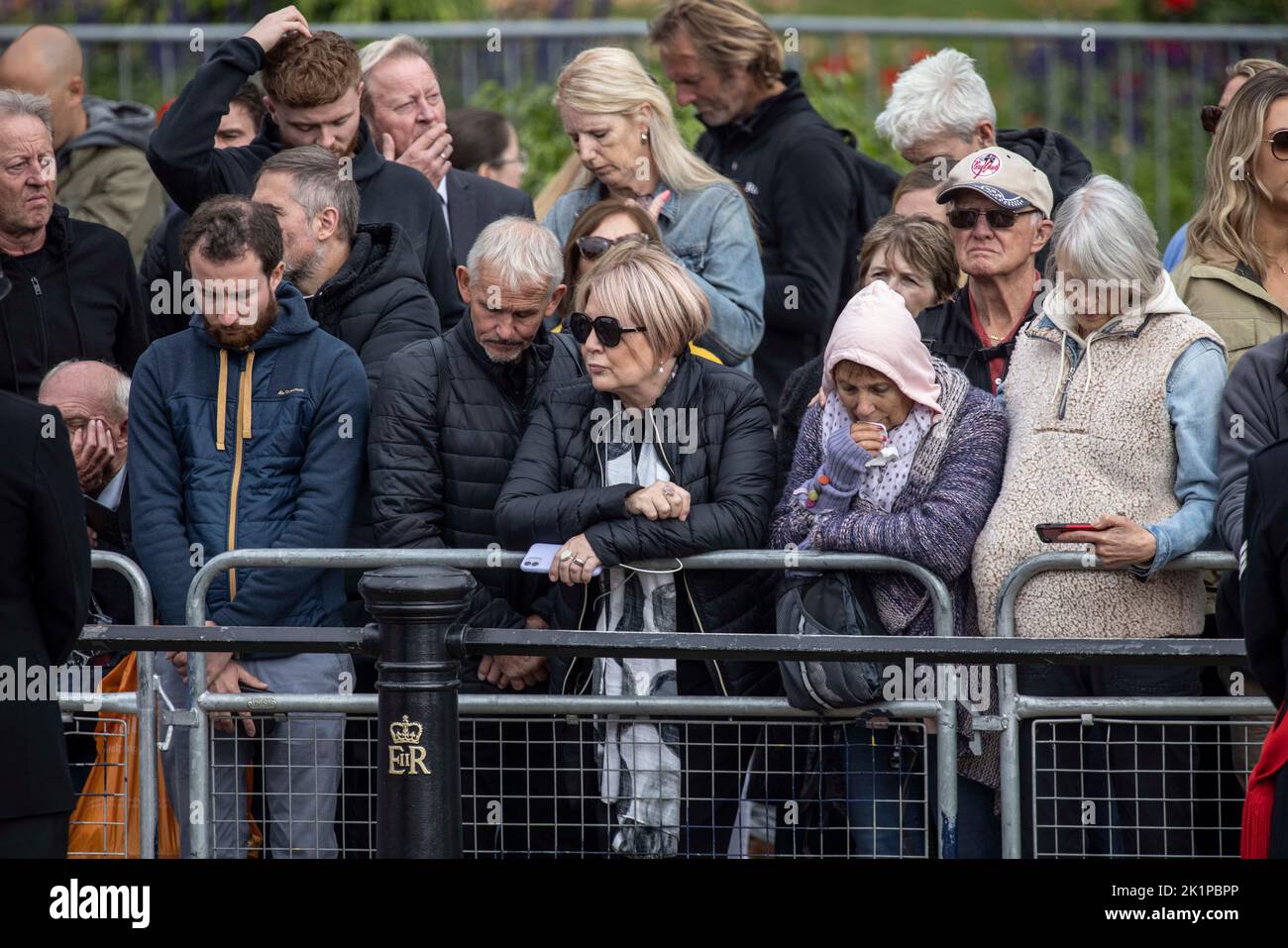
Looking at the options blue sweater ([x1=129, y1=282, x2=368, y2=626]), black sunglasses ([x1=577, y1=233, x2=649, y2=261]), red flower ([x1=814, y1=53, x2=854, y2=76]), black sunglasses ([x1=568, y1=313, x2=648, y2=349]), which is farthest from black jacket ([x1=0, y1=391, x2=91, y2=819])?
red flower ([x1=814, y1=53, x2=854, y2=76])

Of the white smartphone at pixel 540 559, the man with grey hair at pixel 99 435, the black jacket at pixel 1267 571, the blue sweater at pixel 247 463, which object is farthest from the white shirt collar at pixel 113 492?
the black jacket at pixel 1267 571

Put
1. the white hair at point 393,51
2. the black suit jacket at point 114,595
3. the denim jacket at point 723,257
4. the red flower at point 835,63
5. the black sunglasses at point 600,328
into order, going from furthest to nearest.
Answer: the red flower at point 835,63 → the white hair at point 393,51 → the denim jacket at point 723,257 → the black suit jacket at point 114,595 → the black sunglasses at point 600,328

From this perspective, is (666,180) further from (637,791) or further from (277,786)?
(277,786)

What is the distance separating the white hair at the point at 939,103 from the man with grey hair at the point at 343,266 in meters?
1.95

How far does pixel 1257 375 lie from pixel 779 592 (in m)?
1.43

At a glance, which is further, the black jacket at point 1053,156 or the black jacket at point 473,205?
the black jacket at point 473,205

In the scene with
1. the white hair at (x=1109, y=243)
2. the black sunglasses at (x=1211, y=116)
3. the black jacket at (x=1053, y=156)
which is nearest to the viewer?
the white hair at (x=1109, y=243)

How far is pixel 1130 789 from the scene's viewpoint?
5.05 meters

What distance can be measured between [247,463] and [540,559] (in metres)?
0.99

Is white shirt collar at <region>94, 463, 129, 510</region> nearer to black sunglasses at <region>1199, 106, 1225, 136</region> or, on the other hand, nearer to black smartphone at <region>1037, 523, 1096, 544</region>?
black smartphone at <region>1037, 523, 1096, 544</region>

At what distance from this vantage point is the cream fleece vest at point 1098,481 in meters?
4.99

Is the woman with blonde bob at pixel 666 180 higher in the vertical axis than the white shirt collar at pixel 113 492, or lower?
higher

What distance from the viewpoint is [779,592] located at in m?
5.18

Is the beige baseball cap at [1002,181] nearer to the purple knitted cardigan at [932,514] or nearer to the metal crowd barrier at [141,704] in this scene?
the purple knitted cardigan at [932,514]
